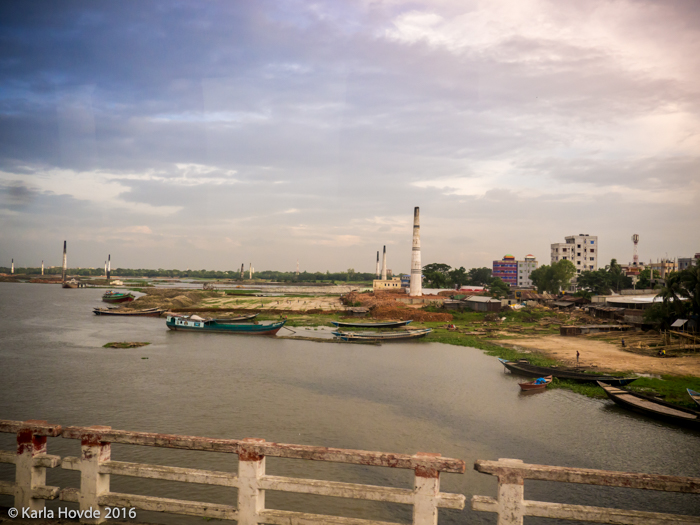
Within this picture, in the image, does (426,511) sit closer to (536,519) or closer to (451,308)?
(536,519)

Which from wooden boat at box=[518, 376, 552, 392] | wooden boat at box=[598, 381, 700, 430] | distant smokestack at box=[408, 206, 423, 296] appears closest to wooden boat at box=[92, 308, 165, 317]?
distant smokestack at box=[408, 206, 423, 296]

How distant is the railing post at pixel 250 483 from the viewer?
6.00 metres

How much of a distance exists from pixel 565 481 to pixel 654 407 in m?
20.0

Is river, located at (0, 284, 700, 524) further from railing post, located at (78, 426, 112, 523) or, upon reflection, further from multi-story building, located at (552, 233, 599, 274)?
multi-story building, located at (552, 233, 599, 274)

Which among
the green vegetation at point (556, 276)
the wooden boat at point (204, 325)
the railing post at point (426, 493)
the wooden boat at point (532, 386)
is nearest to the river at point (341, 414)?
the wooden boat at point (532, 386)

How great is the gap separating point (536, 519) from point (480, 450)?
421 cm

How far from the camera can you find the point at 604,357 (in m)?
34.2

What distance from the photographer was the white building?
156250mm

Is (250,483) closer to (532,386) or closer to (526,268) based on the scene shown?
(532,386)

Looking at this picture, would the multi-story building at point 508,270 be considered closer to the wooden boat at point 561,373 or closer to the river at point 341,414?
the river at point 341,414

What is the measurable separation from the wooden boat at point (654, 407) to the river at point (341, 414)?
484 mm

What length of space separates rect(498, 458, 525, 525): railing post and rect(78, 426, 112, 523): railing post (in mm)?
5598

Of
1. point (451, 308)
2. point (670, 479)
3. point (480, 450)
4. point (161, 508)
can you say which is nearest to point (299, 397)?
point (480, 450)

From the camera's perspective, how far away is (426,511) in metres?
5.68
